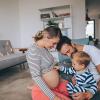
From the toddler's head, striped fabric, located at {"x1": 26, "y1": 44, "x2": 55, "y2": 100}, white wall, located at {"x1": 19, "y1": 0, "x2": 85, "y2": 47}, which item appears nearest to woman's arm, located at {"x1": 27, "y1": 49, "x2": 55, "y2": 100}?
striped fabric, located at {"x1": 26, "y1": 44, "x2": 55, "y2": 100}

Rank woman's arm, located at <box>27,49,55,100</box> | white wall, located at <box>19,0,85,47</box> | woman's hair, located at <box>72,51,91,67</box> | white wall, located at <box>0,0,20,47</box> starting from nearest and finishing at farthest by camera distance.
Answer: woman's arm, located at <box>27,49,55,100</box>
woman's hair, located at <box>72,51,91,67</box>
white wall, located at <box>19,0,85,47</box>
white wall, located at <box>0,0,20,47</box>

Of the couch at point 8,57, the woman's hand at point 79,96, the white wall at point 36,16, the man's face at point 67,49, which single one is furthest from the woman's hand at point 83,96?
the white wall at point 36,16

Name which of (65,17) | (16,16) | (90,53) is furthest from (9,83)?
(16,16)

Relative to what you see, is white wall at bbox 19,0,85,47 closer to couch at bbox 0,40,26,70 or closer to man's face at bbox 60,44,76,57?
couch at bbox 0,40,26,70

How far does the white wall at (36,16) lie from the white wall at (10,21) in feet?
0.68

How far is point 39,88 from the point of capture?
130 cm

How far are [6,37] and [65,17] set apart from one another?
6.94ft

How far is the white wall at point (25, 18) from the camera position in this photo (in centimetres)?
626

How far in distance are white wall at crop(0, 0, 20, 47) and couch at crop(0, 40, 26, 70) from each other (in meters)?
1.00

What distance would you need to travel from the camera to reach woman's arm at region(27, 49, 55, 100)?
1275 millimetres

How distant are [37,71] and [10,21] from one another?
18.9 feet

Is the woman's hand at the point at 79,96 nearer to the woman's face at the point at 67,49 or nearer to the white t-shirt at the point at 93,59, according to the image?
the white t-shirt at the point at 93,59

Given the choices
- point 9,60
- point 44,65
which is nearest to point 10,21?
point 9,60

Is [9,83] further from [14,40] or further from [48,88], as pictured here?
[14,40]
